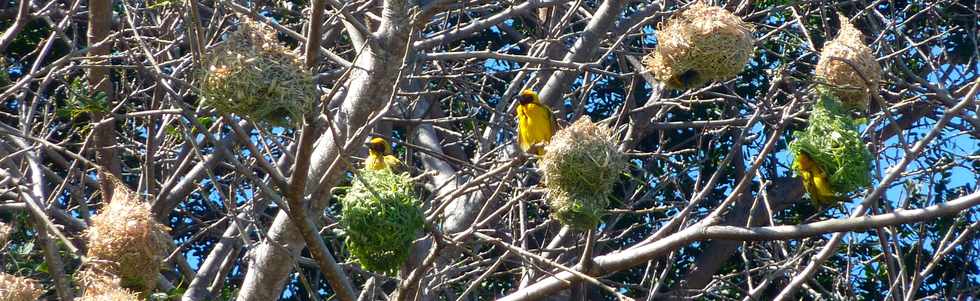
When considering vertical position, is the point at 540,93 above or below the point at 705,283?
above

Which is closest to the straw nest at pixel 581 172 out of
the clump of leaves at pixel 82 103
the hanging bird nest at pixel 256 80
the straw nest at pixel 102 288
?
the hanging bird nest at pixel 256 80

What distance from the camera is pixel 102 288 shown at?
3689mm

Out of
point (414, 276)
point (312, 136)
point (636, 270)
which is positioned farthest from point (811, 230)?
point (636, 270)

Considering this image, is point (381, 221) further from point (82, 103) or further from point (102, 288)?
point (82, 103)

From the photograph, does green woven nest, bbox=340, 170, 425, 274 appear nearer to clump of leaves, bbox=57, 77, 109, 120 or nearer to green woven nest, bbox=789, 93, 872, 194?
clump of leaves, bbox=57, 77, 109, 120

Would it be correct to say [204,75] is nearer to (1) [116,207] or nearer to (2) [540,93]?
(1) [116,207]

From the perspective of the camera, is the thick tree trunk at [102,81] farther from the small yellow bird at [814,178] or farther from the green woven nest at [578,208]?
the small yellow bird at [814,178]

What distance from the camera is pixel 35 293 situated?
13.1ft

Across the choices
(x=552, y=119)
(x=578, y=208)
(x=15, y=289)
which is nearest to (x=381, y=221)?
(x=578, y=208)

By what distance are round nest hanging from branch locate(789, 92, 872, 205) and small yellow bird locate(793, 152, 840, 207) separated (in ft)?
0.07

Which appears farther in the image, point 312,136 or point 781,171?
point 781,171

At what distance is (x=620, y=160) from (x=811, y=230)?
662 mm

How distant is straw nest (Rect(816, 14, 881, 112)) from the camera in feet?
14.6

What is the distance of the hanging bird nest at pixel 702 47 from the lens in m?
4.27
